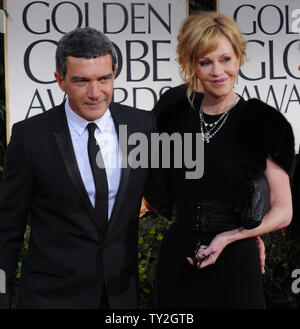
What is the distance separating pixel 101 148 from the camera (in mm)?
2371

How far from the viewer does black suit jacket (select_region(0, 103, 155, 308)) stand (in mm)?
2305

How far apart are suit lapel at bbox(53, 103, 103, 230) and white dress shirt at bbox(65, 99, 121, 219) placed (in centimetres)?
3

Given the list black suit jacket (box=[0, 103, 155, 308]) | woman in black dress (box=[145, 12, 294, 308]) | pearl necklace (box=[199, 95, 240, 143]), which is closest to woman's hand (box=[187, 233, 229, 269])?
woman in black dress (box=[145, 12, 294, 308])

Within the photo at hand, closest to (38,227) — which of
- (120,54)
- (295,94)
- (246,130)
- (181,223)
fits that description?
(181,223)

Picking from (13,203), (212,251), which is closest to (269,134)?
(212,251)

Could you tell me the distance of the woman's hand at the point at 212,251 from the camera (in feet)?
7.90

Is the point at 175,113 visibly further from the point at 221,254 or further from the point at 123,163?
the point at 221,254

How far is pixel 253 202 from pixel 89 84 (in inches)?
33.5

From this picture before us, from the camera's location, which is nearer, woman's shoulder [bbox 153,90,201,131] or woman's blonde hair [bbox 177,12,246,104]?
woman's blonde hair [bbox 177,12,246,104]

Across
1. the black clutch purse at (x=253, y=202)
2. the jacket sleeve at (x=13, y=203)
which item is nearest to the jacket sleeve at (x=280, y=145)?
the black clutch purse at (x=253, y=202)

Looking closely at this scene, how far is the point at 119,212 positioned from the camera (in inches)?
92.5

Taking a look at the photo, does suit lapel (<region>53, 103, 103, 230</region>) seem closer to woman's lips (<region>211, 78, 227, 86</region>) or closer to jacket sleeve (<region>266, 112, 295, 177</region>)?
woman's lips (<region>211, 78, 227, 86</region>)

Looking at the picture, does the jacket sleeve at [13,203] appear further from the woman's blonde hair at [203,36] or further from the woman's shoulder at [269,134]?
the woman's shoulder at [269,134]
